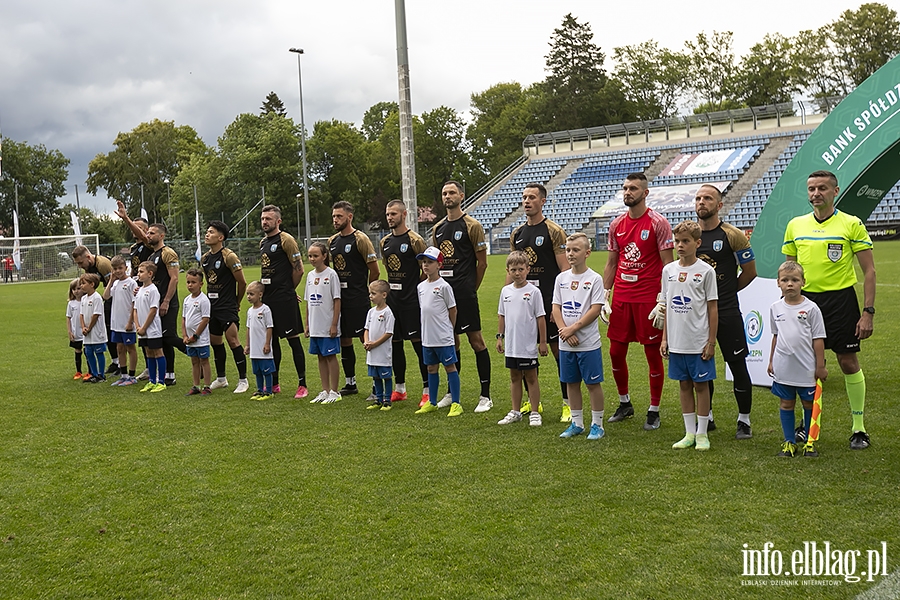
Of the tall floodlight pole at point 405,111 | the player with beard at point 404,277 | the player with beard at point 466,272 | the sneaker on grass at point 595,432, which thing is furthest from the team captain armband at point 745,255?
the tall floodlight pole at point 405,111

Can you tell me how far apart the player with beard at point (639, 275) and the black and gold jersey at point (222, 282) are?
442 cm

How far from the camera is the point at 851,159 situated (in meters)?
6.77

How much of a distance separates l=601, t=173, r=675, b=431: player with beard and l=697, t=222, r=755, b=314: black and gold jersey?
12.3 inches

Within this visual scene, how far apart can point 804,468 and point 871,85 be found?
370cm

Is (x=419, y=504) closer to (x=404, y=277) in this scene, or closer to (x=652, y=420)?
(x=652, y=420)

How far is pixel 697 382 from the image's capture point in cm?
555

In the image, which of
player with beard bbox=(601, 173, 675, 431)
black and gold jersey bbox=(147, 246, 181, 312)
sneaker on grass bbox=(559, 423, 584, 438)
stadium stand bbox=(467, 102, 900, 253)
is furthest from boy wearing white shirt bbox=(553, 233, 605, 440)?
stadium stand bbox=(467, 102, 900, 253)

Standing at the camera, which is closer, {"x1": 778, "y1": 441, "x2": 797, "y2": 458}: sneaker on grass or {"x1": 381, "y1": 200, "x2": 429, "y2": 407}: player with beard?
{"x1": 778, "y1": 441, "x2": 797, "y2": 458}: sneaker on grass

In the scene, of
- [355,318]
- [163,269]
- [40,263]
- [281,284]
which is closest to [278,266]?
[281,284]

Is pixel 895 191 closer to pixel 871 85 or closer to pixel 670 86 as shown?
pixel 670 86

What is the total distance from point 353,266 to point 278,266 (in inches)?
35.6

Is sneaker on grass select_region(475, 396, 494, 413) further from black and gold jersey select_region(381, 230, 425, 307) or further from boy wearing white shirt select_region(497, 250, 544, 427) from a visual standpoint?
black and gold jersey select_region(381, 230, 425, 307)

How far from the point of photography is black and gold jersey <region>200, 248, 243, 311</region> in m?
8.74
